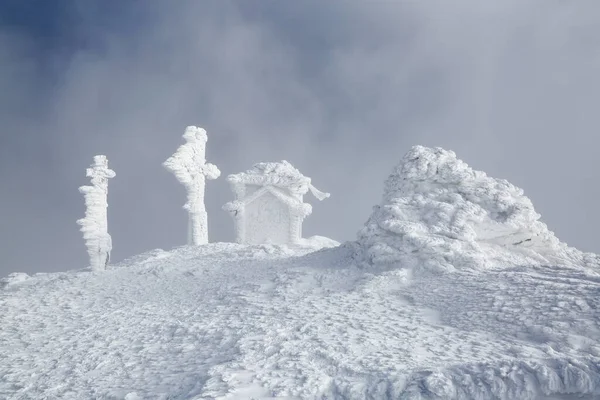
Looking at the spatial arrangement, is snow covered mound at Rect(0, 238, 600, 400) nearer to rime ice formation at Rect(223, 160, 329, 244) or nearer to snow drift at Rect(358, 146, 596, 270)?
snow drift at Rect(358, 146, 596, 270)

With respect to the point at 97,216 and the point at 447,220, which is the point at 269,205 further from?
the point at 447,220

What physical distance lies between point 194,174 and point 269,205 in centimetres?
420

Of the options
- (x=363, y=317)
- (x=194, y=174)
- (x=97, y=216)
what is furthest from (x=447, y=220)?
(x=194, y=174)

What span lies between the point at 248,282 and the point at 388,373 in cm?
599

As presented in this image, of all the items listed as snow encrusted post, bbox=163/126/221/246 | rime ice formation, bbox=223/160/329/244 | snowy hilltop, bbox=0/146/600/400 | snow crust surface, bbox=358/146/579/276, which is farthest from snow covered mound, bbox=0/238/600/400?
rime ice formation, bbox=223/160/329/244

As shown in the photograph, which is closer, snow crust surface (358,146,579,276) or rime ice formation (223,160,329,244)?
snow crust surface (358,146,579,276)

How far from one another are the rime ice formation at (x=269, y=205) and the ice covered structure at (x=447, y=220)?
1052 centimetres

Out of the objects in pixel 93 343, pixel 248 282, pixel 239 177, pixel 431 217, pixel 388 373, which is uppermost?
pixel 239 177

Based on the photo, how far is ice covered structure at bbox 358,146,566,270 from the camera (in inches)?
410

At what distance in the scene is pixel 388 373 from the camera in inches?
218

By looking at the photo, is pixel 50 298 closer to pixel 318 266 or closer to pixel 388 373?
pixel 318 266

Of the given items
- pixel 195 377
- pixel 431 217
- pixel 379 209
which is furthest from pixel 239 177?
pixel 195 377

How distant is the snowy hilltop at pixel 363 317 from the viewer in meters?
5.59

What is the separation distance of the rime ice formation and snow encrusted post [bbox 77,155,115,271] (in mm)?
6715
